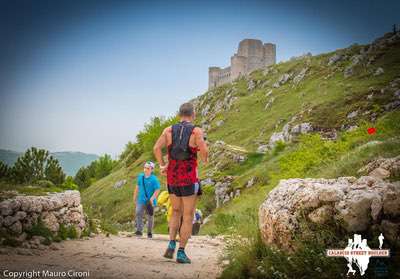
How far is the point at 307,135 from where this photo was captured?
20.1 m

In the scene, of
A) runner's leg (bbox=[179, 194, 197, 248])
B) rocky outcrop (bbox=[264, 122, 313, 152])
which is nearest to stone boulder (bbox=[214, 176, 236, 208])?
rocky outcrop (bbox=[264, 122, 313, 152])

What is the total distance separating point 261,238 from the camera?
5.34 meters

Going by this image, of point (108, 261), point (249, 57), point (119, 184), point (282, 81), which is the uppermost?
point (249, 57)

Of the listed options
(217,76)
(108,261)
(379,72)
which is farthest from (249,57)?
(108,261)

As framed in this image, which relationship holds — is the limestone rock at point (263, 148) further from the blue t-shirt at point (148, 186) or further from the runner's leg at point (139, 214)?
the blue t-shirt at point (148, 186)

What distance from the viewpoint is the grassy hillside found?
14344 mm

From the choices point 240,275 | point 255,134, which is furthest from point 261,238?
point 255,134

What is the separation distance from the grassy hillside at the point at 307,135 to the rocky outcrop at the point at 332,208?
Answer: 313 cm

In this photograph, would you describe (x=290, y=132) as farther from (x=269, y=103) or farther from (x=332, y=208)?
(x=332, y=208)

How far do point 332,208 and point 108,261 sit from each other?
3.42 meters

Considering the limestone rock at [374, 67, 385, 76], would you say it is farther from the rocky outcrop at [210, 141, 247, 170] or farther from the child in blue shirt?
the child in blue shirt

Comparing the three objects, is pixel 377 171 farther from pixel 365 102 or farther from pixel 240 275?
pixel 365 102

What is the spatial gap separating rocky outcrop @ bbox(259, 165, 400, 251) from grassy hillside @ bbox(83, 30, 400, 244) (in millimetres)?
3132

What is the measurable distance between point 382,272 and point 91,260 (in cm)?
407
